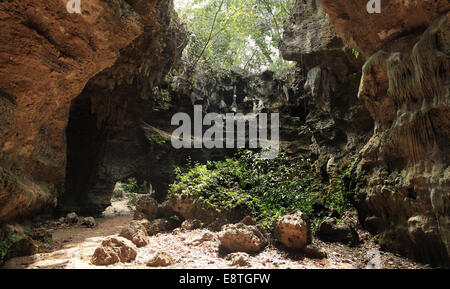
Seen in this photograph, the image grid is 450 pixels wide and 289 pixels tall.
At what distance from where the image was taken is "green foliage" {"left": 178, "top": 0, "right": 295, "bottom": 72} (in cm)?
1434

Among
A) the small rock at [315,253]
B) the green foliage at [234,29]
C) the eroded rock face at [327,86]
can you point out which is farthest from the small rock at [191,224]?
the green foliage at [234,29]

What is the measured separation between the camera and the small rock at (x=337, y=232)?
5.22m

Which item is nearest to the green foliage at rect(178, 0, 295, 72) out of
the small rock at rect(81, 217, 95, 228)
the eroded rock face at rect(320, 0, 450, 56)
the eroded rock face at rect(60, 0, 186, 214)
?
the eroded rock face at rect(60, 0, 186, 214)

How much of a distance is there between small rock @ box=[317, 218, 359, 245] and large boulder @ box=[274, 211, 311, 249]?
3.01ft

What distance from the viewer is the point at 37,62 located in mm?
4336

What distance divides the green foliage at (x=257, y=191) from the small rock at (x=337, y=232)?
0.70 meters

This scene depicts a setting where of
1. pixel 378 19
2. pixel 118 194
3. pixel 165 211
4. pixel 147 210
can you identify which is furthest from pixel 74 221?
pixel 118 194

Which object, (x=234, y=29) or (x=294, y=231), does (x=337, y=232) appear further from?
(x=234, y=29)

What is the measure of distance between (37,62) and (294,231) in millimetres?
5706

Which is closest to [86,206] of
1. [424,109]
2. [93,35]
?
[93,35]

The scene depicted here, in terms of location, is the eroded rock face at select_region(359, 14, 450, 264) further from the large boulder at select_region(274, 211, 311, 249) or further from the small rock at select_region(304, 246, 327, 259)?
the large boulder at select_region(274, 211, 311, 249)

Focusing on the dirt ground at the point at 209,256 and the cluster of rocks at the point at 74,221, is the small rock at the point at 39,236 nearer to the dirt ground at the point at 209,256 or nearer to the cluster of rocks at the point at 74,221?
the dirt ground at the point at 209,256
